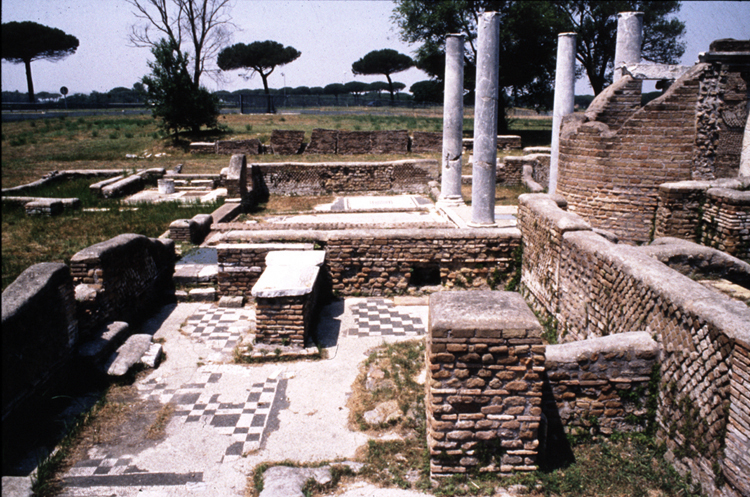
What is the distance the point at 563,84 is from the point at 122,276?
9064 millimetres

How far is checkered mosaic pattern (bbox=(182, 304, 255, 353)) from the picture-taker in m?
6.17

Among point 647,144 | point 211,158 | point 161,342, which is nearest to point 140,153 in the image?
point 211,158

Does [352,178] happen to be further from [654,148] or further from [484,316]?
[484,316]

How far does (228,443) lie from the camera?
4258 mm

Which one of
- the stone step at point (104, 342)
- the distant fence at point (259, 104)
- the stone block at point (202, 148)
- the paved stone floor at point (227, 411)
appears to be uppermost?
the distant fence at point (259, 104)

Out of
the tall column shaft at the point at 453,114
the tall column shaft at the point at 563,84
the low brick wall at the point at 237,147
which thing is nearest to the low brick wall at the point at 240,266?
the tall column shaft at the point at 453,114

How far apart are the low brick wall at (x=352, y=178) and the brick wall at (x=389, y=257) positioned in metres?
9.27

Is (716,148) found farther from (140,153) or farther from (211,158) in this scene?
(140,153)

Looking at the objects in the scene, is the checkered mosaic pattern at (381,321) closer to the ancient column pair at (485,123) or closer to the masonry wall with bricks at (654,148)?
the ancient column pair at (485,123)

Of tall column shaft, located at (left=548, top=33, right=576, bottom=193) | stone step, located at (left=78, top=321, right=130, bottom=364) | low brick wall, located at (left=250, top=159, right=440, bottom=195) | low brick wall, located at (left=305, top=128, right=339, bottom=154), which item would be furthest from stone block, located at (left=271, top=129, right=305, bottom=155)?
stone step, located at (left=78, top=321, right=130, bottom=364)

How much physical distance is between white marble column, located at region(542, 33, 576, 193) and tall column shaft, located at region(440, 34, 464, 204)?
2.03 meters

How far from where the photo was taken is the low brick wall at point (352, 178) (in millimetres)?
16953

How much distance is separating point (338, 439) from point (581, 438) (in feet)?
6.24

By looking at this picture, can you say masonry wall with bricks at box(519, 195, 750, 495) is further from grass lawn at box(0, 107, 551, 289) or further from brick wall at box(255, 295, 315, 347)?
grass lawn at box(0, 107, 551, 289)
